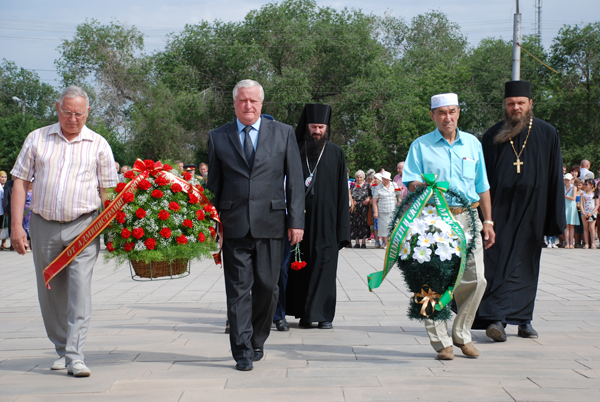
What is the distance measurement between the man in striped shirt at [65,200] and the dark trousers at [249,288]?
40.5 inches

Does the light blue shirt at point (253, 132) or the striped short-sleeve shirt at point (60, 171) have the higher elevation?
the light blue shirt at point (253, 132)

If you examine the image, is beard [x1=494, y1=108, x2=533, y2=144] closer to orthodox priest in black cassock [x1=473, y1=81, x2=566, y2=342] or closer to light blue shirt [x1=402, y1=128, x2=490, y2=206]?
orthodox priest in black cassock [x1=473, y1=81, x2=566, y2=342]

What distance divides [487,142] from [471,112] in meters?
44.7

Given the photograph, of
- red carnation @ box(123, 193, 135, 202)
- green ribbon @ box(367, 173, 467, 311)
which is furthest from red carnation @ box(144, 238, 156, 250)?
green ribbon @ box(367, 173, 467, 311)

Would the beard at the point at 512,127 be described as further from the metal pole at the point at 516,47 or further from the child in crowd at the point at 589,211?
the metal pole at the point at 516,47

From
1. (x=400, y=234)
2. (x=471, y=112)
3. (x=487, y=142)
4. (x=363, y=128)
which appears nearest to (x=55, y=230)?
(x=400, y=234)

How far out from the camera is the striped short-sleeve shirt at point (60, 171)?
4.94 m

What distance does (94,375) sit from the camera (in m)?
4.88

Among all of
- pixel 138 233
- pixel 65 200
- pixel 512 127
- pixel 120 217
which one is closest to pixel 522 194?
pixel 512 127

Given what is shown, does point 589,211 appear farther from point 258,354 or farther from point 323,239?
point 258,354

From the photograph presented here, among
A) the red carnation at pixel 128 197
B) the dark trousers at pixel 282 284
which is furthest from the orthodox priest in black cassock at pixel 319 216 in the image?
the red carnation at pixel 128 197

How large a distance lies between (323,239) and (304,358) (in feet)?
6.65

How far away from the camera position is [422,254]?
5035 millimetres

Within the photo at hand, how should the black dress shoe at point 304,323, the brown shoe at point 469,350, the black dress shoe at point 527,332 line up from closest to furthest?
the brown shoe at point 469,350 < the black dress shoe at point 527,332 < the black dress shoe at point 304,323
